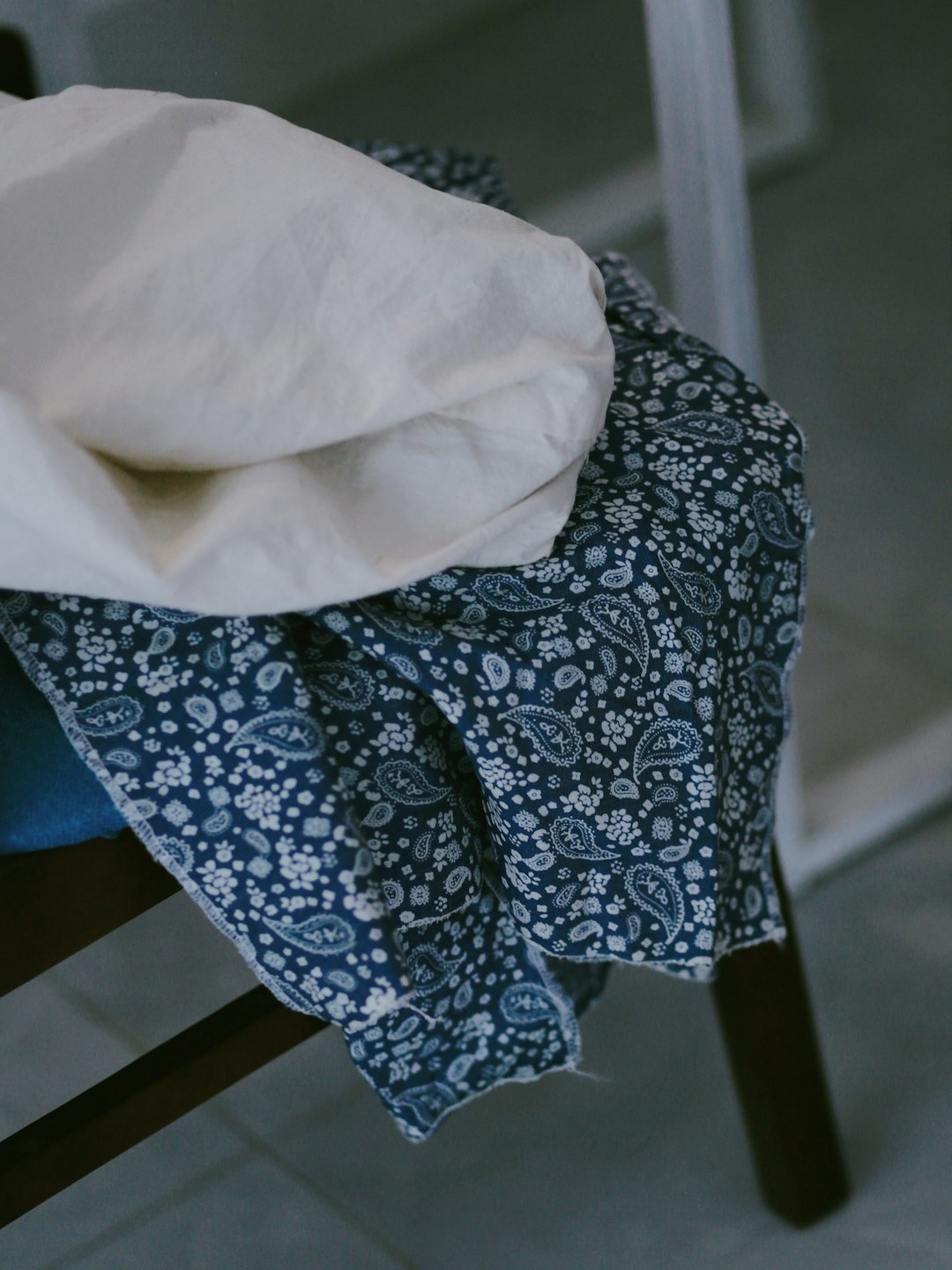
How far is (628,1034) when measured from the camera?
120 cm

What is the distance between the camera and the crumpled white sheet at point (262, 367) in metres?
0.58

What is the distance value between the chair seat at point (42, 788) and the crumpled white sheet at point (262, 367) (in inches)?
3.7

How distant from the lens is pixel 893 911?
4.17 ft

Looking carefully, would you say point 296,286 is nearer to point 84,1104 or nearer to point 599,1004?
point 84,1104

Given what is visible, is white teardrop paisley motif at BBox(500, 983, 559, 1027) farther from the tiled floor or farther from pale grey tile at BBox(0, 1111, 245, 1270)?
pale grey tile at BBox(0, 1111, 245, 1270)

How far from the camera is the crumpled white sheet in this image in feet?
1.92

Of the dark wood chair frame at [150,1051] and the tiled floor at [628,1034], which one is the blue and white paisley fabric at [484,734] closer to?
the dark wood chair frame at [150,1051]

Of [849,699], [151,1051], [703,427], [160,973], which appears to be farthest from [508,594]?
[849,699]

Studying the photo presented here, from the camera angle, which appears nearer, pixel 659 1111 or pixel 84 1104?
pixel 84 1104

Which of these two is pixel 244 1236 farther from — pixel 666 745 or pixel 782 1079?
pixel 666 745

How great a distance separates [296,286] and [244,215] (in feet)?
0.12

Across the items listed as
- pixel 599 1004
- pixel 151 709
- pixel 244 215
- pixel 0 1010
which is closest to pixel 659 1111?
pixel 599 1004

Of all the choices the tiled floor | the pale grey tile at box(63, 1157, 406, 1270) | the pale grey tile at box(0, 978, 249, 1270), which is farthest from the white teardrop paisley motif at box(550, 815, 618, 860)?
the pale grey tile at box(63, 1157, 406, 1270)

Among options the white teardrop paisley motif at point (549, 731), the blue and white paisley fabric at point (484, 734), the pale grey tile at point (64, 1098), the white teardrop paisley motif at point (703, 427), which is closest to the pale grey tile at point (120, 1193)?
the pale grey tile at point (64, 1098)
